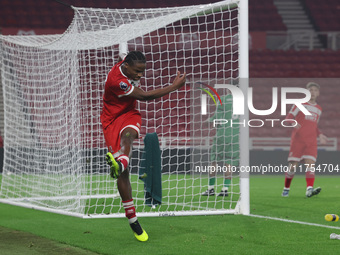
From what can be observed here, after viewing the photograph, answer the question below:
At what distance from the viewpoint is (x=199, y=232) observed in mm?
5605

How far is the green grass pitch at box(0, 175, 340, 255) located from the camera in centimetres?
476

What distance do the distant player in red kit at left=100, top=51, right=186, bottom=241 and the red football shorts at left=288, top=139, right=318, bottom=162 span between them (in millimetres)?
4329

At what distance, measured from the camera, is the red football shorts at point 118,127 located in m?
5.36

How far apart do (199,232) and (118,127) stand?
118 cm

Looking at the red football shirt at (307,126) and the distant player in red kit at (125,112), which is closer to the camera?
the distant player in red kit at (125,112)

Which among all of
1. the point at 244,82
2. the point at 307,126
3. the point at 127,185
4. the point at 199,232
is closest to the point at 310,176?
the point at 307,126

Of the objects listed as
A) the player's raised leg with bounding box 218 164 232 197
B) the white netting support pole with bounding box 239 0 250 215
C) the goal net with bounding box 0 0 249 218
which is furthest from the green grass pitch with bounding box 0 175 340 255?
the player's raised leg with bounding box 218 164 232 197

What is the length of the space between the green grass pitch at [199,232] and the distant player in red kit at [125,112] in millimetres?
353

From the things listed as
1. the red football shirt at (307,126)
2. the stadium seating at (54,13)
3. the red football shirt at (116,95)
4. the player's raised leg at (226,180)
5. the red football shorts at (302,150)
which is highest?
the stadium seating at (54,13)

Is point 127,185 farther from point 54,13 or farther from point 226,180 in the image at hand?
point 54,13

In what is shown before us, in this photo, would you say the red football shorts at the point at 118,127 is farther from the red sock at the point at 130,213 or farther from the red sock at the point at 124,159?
the red sock at the point at 130,213

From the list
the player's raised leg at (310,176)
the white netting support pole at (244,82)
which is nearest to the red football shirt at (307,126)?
the player's raised leg at (310,176)

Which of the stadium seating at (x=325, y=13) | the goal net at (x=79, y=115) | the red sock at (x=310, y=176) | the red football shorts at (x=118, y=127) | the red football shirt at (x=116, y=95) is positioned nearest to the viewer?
the red football shirt at (x=116, y=95)

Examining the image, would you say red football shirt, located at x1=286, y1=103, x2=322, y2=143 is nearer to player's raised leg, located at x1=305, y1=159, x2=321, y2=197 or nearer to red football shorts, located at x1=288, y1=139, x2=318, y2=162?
red football shorts, located at x1=288, y1=139, x2=318, y2=162
